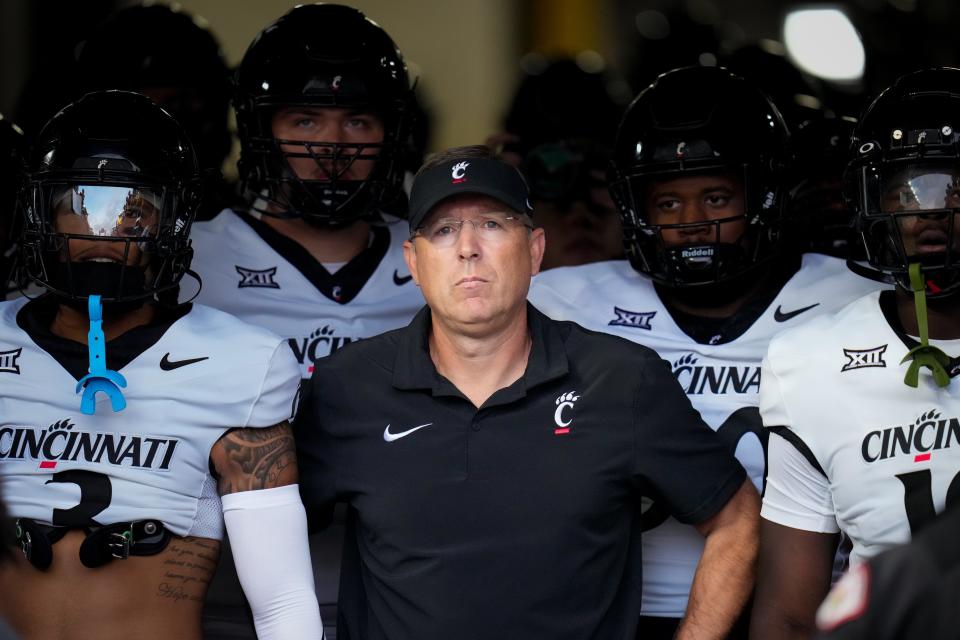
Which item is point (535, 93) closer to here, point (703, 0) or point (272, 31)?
point (272, 31)

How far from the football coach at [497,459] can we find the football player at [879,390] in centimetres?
14

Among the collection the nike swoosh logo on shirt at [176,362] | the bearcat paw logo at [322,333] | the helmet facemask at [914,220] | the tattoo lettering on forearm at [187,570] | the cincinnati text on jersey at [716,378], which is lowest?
the tattoo lettering on forearm at [187,570]

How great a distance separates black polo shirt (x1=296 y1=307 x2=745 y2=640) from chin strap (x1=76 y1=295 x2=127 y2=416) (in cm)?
44

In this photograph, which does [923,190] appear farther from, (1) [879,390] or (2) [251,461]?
(2) [251,461]

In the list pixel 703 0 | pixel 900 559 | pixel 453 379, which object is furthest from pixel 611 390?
pixel 703 0

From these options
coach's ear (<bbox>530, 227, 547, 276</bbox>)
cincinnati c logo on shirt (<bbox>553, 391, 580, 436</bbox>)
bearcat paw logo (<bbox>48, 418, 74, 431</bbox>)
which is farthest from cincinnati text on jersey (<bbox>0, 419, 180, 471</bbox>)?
coach's ear (<bbox>530, 227, 547, 276</bbox>)

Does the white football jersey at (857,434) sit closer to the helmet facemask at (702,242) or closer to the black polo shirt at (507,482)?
the black polo shirt at (507,482)

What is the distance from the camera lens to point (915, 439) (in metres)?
2.91

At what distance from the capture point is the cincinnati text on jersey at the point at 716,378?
11.6ft

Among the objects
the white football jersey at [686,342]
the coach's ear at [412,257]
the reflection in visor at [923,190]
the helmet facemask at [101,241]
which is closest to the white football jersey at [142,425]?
the helmet facemask at [101,241]

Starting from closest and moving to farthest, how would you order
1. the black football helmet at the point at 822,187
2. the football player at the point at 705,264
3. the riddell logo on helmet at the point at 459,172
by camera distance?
the riddell logo on helmet at the point at 459,172
the football player at the point at 705,264
the black football helmet at the point at 822,187

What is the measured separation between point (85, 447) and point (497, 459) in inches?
34.3

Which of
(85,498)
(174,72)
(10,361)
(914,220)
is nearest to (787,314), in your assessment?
(914,220)

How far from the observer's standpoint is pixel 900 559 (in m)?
1.62
